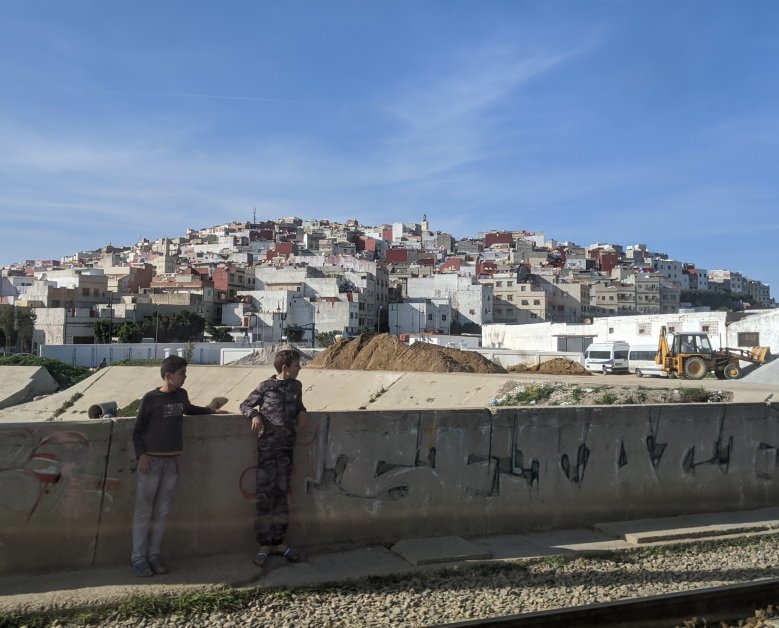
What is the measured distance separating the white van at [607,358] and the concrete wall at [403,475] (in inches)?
1135

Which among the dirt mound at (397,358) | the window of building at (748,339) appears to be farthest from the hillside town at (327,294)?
the window of building at (748,339)

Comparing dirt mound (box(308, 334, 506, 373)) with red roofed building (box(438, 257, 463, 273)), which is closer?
dirt mound (box(308, 334, 506, 373))

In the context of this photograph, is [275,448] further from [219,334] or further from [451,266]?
[451,266]

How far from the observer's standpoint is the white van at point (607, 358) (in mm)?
36562

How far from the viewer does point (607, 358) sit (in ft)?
123

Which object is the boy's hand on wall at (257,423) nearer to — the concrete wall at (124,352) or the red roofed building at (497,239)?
the concrete wall at (124,352)

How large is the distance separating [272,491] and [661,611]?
3.19 meters

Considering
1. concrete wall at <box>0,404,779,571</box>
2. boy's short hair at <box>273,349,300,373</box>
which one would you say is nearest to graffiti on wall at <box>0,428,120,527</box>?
concrete wall at <box>0,404,779,571</box>

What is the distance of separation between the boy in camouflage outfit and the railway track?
1.91m

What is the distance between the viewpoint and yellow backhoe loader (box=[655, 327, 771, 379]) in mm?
29781

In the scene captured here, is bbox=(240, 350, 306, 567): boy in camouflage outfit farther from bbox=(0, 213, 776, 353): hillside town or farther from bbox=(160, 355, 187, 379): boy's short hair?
bbox=(0, 213, 776, 353): hillside town

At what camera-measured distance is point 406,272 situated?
4675 inches

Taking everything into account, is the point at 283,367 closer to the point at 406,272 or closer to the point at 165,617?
the point at 165,617

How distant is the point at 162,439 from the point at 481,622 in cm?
274
